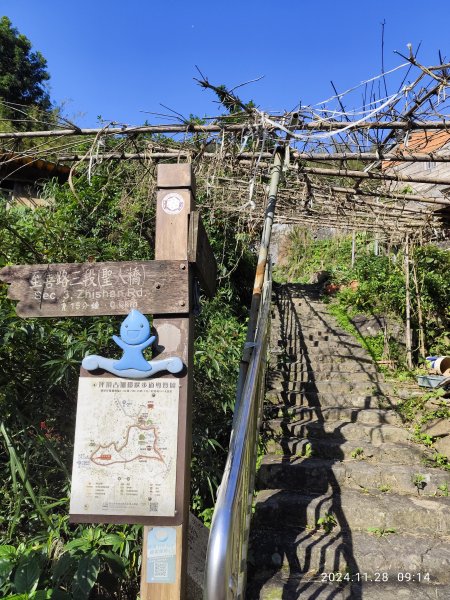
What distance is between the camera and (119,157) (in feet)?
12.7

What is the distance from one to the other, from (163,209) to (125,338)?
2.06 feet

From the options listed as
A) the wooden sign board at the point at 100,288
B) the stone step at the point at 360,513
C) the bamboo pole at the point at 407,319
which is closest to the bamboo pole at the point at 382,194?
the bamboo pole at the point at 407,319

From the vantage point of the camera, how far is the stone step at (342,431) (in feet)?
13.3

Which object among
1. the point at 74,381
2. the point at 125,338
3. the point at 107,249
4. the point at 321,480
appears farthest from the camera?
the point at 107,249

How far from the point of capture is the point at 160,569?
65.3 inches

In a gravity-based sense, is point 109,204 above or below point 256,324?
above

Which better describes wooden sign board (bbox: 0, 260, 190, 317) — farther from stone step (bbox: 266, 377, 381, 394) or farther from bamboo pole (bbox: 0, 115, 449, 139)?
stone step (bbox: 266, 377, 381, 394)

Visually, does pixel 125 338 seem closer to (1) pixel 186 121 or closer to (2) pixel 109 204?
(1) pixel 186 121

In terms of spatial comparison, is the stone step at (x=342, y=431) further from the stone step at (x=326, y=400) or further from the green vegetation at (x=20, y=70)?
the green vegetation at (x=20, y=70)

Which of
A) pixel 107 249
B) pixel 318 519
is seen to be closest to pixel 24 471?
pixel 318 519

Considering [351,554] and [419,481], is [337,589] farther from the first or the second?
[419,481]

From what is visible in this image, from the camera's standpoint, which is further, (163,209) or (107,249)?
(107,249)

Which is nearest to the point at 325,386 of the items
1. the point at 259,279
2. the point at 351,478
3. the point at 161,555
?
the point at 351,478

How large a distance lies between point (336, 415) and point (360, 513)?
1593mm
